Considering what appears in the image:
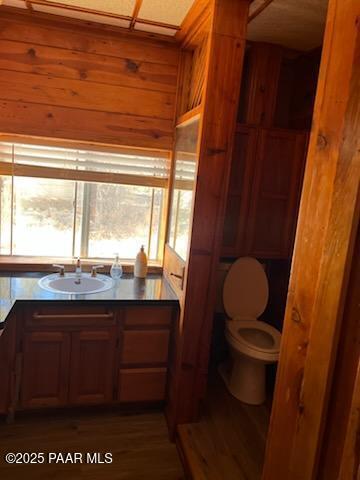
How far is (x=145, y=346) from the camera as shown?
2229 mm

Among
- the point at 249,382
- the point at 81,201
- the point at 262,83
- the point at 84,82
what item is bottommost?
the point at 249,382

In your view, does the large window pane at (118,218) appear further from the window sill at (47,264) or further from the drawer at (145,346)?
the drawer at (145,346)

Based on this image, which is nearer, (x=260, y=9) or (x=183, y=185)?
(x=260, y=9)

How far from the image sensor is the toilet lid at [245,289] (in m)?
2.62

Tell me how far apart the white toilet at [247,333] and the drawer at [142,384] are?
1.75 feet

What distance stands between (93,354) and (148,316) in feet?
1.32

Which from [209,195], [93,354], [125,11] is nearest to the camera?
[209,195]

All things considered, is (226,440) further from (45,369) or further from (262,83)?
(262,83)

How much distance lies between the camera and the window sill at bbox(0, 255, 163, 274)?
8.14 feet

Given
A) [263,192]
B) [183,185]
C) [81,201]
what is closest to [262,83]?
[263,192]

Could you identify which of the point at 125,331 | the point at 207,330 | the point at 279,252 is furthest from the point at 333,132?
the point at 279,252

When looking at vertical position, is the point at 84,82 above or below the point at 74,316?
above

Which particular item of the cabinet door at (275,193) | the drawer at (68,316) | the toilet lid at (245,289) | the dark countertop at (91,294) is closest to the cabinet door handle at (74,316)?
the drawer at (68,316)

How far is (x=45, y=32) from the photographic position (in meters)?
2.29
